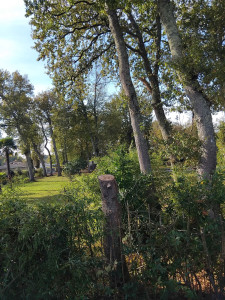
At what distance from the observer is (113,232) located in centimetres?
282

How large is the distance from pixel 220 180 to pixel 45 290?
2635mm

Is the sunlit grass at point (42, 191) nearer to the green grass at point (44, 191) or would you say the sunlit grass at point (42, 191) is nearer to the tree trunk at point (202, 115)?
the green grass at point (44, 191)

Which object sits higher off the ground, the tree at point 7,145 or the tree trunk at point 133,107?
the tree at point 7,145

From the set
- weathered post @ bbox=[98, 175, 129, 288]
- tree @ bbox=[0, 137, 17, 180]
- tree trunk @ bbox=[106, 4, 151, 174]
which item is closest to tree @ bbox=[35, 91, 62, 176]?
tree @ bbox=[0, 137, 17, 180]

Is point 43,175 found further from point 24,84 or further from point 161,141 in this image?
point 161,141

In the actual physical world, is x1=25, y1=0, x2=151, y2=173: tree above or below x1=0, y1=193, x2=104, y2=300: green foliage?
above

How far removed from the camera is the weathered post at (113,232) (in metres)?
2.78

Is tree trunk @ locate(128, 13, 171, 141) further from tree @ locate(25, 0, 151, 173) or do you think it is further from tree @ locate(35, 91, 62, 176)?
tree @ locate(35, 91, 62, 176)

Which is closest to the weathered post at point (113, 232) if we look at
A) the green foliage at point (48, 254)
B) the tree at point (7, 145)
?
the green foliage at point (48, 254)

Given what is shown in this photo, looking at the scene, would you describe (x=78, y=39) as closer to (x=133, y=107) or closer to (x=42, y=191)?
(x=133, y=107)

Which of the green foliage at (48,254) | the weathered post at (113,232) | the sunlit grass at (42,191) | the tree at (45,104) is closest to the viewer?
the green foliage at (48,254)

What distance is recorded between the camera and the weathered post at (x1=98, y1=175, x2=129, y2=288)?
110 inches

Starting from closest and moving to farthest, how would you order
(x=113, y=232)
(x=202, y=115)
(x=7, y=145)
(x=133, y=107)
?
(x=113, y=232), (x=202, y=115), (x=133, y=107), (x=7, y=145)

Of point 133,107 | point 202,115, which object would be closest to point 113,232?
point 202,115
